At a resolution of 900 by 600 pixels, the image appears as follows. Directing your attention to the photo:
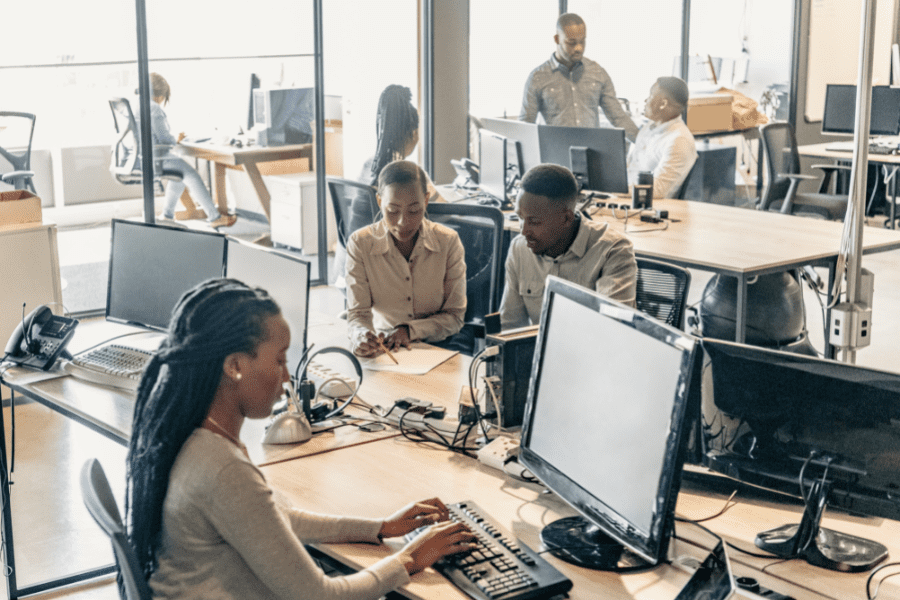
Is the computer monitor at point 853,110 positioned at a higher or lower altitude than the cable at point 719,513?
higher

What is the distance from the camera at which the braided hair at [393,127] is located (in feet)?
15.9

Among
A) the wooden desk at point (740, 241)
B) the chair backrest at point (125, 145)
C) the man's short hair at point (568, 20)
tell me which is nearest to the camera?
the wooden desk at point (740, 241)

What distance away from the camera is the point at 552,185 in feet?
9.41

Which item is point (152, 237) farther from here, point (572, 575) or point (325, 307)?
point (325, 307)

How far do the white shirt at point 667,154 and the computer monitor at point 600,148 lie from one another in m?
0.50

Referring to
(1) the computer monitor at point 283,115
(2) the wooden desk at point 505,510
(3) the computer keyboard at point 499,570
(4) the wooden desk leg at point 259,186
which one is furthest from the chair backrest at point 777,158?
(3) the computer keyboard at point 499,570

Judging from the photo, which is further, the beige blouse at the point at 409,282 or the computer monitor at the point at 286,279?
the beige blouse at the point at 409,282

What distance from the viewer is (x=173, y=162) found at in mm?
5969

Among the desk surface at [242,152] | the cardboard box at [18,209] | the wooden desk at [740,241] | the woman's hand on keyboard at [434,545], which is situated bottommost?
the woman's hand on keyboard at [434,545]

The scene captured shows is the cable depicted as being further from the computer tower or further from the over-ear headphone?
the over-ear headphone

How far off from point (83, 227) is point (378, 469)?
13.8ft

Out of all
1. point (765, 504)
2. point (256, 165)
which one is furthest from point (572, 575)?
point (256, 165)

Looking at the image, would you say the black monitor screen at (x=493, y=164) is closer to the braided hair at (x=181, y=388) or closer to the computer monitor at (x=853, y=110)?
the braided hair at (x=181, y=388)

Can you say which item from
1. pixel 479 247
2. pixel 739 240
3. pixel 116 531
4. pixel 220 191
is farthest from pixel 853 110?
pixel 116 531
